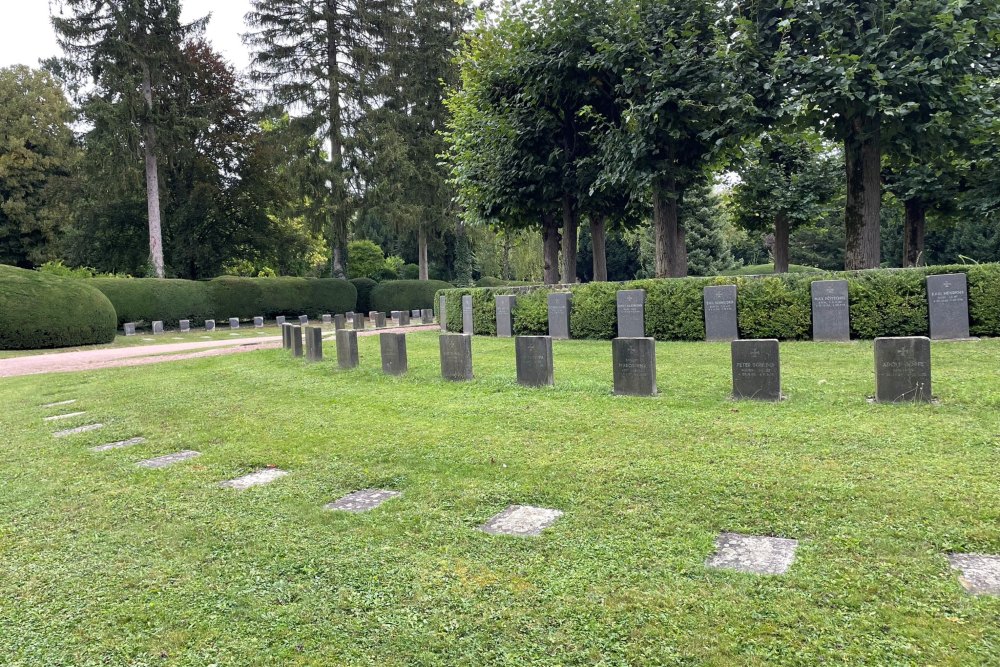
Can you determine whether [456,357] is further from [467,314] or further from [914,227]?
[914,227]

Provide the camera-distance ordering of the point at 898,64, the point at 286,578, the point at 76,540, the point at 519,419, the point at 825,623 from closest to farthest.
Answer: the point at 825,623, the point at 286,578, the point at 76,540, the point at 519,419, the point at 898,64

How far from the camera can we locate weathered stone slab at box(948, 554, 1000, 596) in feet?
8.11

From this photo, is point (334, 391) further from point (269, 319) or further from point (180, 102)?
point (180, 102)

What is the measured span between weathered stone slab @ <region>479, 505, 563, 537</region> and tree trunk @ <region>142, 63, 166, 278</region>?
3012 cm

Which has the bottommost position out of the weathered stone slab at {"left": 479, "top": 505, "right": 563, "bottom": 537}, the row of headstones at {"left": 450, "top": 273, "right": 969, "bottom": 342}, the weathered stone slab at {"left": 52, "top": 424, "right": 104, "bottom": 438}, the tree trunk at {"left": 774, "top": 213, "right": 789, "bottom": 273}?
the weathered stone slab at {"left": 479, "top": 505, "right": 563, "bottom": 537}

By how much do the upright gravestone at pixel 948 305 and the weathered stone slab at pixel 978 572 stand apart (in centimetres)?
938

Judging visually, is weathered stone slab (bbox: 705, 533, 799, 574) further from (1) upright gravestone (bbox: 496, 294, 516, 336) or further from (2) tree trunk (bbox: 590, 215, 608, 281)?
(2) tree trunk (bbox: 590, 215, 608, 281)

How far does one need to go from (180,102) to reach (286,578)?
35621 millimetres

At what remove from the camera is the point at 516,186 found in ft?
57.4

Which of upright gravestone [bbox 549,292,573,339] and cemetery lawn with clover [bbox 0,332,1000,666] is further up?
upright gravestone [bbox 549,292,573,339]

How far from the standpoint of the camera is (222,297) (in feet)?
95.0

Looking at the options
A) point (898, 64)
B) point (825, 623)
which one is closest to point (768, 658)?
point (825, 623)

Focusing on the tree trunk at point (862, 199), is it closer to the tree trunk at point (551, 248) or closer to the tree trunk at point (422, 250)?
the tree trunk at point (551, 248)

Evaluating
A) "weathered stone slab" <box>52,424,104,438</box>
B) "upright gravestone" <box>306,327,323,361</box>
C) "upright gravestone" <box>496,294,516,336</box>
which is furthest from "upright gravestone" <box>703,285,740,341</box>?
"weathered stone slab" <box>52,424,104,438</box>
